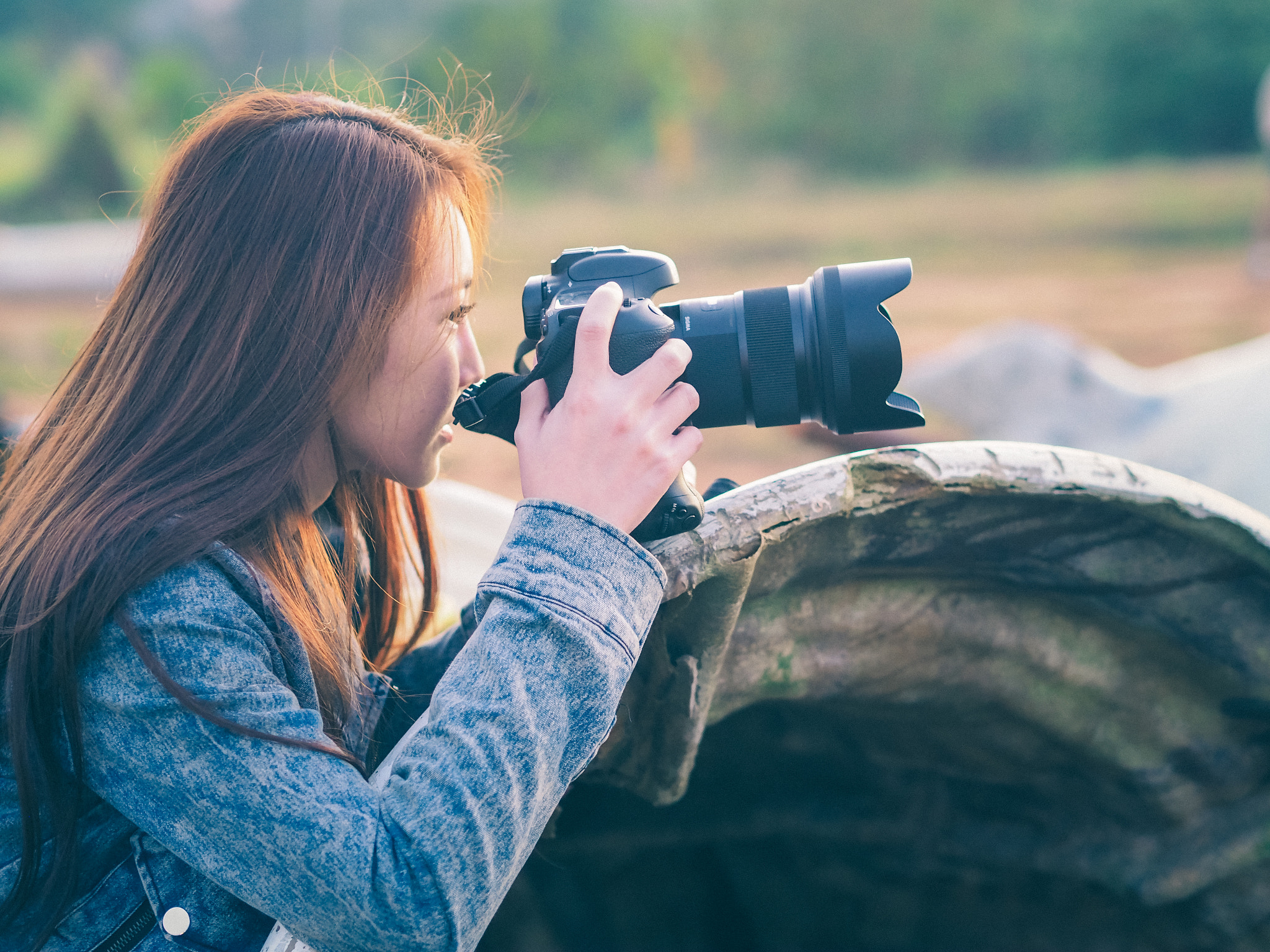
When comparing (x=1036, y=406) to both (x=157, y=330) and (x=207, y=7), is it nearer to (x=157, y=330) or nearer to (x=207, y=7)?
(x=157, y=330)

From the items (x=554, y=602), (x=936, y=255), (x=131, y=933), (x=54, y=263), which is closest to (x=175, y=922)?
(x=131, y=933)

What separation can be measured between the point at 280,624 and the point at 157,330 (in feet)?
1.05

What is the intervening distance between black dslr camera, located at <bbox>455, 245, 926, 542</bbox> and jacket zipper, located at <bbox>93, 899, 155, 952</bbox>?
520 mm

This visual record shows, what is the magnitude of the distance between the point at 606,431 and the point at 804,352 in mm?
252

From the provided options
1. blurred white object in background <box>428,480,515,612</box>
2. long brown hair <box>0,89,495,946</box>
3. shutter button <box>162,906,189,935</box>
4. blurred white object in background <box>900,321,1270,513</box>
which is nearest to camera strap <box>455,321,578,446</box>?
long brown hair <box>0,89,495,946</box>

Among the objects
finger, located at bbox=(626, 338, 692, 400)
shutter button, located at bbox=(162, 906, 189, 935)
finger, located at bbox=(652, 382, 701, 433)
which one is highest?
finger, located at bbox=(626, 338, 692, 400)

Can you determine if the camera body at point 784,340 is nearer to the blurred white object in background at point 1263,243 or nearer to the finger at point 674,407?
the finger at point 674,407

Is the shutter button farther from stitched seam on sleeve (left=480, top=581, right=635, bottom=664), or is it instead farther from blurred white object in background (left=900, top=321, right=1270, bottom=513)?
blurred white object in background (left=900, top=321, right=1270, bottom=513)

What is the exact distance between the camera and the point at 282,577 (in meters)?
0.90

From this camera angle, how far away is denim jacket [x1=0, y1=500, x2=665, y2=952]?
74 cm

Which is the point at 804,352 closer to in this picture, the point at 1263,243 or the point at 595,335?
the point at 595,335

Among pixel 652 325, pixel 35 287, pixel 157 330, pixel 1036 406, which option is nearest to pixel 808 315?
pixel 652 325

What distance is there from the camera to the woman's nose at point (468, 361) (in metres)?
1.07

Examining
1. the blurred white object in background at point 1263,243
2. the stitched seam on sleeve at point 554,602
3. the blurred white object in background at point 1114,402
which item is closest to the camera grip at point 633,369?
the stitched seam on sleeve at point 554,602
